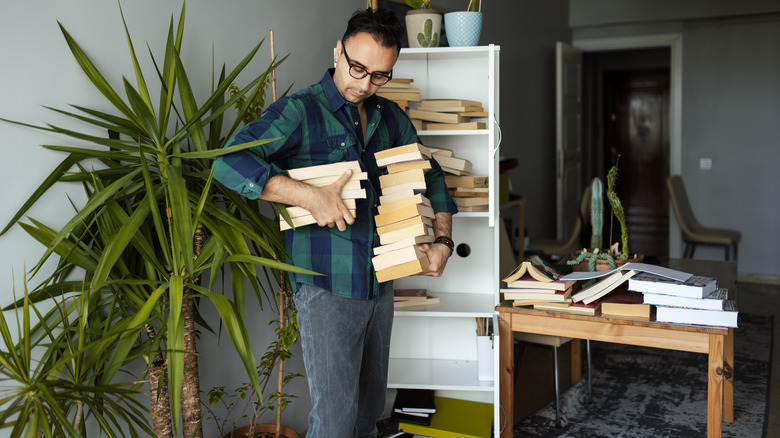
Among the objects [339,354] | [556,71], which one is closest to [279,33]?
[339,354]

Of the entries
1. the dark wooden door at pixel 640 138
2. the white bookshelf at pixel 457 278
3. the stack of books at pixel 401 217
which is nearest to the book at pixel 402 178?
the stack of books at pixel 401 217

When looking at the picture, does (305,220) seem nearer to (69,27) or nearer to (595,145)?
(69,27)

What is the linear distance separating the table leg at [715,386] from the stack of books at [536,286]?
1.88 feet

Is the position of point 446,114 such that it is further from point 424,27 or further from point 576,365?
point 576,365

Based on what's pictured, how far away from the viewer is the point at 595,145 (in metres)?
11.4

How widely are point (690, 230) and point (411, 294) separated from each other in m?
4.95

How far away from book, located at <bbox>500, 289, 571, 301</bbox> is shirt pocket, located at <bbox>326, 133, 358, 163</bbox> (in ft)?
3.88

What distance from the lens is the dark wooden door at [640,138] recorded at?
37.0ft

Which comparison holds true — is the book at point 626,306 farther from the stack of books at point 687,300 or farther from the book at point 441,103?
the book at point 441,103

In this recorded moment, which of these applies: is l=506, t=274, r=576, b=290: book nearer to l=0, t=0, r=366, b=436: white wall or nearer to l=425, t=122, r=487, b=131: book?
l=425, t=122, r=487, b=131: book

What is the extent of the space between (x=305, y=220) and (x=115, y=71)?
2.86 feet

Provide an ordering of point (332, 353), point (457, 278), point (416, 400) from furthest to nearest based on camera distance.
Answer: point (457, 278) < point (416, 400) < point (332, 353)

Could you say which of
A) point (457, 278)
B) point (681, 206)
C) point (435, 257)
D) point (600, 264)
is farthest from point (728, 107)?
point (435, 257)

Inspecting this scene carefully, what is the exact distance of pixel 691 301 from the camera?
2623 millimetres
